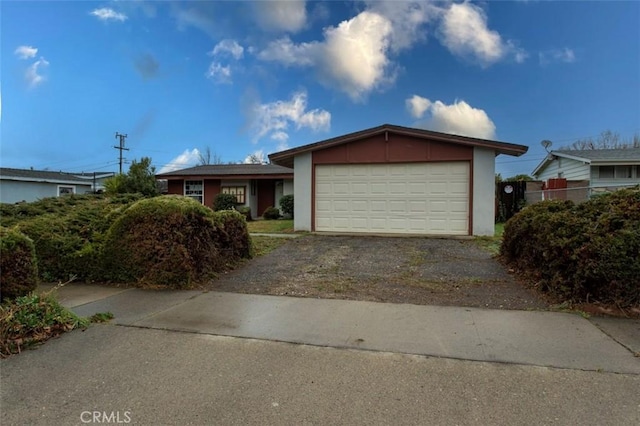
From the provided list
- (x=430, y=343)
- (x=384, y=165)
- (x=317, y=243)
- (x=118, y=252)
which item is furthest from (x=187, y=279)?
(x=384, y=165)

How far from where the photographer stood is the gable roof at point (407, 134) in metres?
11.1

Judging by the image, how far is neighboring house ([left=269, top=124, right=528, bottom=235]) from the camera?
37.5 feet

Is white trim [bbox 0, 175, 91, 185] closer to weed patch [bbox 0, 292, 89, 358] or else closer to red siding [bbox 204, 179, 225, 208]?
red siding [bbox 204, 179, 225, 208]

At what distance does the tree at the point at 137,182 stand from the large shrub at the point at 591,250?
786 inches

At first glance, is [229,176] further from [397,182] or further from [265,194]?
[397,182]

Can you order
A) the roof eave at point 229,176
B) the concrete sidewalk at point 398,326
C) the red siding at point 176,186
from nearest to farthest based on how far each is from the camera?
the concrete sidewalk at point 398,326
the roof eave at point 229,176
the red siding at point 176,186

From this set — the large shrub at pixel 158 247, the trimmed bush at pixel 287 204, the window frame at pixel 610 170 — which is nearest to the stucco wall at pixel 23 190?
the trimmed bush at pixel 287 204

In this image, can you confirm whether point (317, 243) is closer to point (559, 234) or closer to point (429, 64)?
point (559, 234)

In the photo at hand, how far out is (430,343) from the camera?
3.72 metres

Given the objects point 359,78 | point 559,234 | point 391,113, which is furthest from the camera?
point 391,113

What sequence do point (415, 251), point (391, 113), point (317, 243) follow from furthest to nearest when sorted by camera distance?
point (391, 113) → point (317, 243) → point (415, 251)

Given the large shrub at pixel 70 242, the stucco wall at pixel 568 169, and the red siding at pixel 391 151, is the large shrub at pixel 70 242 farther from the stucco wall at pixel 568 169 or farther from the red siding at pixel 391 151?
the stucco wall at pixel 568 169

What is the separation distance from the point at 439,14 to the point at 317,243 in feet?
A: 25.4

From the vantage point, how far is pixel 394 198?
39.7ft
